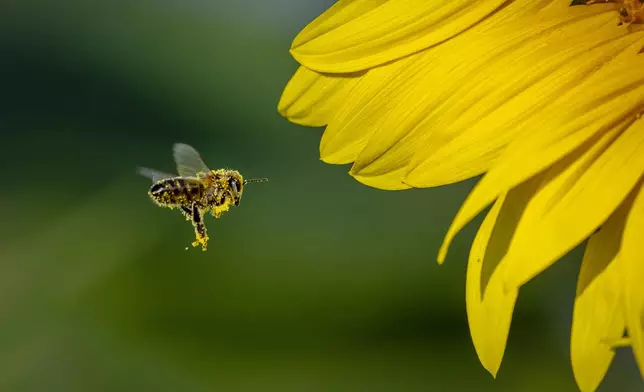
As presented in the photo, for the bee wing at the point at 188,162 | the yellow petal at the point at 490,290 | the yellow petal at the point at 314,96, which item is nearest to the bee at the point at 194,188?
the bee wing at the point at 188,162

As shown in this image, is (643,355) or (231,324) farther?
(231,324)

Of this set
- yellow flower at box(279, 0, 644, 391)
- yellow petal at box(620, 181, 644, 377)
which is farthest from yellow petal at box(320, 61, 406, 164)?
yellow petal at box(620, 181, 644, 377)

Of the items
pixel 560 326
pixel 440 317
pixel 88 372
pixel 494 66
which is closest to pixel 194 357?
pixel 88 372

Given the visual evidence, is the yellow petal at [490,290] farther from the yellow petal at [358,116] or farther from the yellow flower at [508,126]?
the yellow petal at [358,116]

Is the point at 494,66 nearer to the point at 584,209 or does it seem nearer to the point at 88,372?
the point at 584,209

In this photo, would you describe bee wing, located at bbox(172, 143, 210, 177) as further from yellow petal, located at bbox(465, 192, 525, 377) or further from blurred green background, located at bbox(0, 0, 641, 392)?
yellow petal, located at bbox(465, 192, 525, 377)

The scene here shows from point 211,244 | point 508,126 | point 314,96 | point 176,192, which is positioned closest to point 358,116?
point 314,96
